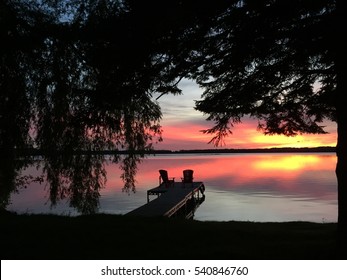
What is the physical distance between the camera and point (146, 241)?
880cm

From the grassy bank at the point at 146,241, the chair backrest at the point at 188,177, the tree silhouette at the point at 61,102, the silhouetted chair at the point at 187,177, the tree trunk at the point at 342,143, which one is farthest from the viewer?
the chair backrest at the point at 188,177

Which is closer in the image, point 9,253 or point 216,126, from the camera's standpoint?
point 9,253

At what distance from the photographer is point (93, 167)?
12.9 meters

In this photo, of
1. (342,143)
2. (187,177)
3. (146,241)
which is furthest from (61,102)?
(187,177)

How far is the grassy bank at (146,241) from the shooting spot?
7.64m

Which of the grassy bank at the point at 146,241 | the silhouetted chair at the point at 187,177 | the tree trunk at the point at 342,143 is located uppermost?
the tree trunk at the point at 342,143

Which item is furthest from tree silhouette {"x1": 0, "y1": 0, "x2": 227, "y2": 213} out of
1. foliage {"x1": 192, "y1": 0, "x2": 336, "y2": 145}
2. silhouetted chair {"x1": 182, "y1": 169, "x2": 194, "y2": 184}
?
silhouetted chair {"x1": 182, "y1": 169, "x2": 194, "y2": 184}

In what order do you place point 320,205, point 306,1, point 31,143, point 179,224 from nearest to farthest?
point 306,1
point 179,224
point 31,143
point 320,205

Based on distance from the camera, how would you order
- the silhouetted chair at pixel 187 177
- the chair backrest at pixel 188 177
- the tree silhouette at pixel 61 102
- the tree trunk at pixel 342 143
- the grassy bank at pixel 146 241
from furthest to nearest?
the chair backrest at pixel 188 177, the silhouetted chair at pixel 187 177, the tree silhouette at pixel 61 102, the tree trunk at pixel 342 143, the grassy bank at pixel 146 241

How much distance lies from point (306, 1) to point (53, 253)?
22.3 feet

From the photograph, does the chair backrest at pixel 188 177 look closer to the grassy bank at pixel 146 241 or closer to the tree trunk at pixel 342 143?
the grassy bank at pixel 146 241

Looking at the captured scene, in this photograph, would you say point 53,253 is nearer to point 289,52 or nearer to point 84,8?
point 289,52

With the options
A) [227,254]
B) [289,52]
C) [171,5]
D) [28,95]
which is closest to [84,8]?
[28,95]

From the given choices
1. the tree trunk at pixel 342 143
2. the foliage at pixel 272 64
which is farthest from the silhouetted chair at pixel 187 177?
the tree trunk at pixel 342 143
